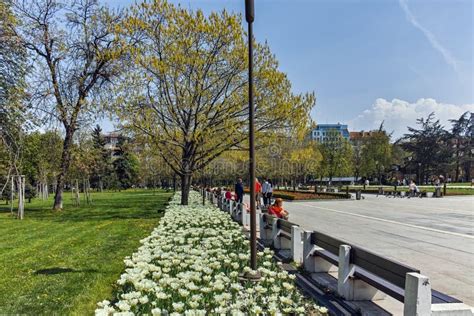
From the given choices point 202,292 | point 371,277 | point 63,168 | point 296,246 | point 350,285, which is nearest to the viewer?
point 371,277

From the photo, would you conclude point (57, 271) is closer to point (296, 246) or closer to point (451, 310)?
point (296, 246)

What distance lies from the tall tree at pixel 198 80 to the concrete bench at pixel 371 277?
11.9 meters

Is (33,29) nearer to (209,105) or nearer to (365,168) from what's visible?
(209,105)

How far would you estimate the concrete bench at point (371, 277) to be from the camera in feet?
12.1

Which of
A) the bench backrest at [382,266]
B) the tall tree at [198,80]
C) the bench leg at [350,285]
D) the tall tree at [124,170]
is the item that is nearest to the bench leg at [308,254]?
the bench leg at [350,285]

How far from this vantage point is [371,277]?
485 centimetres

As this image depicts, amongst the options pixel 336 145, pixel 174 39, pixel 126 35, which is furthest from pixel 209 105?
pixel 336 145

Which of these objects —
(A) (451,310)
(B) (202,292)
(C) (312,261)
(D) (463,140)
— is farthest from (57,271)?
(D) (463,140)

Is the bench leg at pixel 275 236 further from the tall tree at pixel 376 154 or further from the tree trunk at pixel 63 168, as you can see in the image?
the tall tree at pixel 376 154

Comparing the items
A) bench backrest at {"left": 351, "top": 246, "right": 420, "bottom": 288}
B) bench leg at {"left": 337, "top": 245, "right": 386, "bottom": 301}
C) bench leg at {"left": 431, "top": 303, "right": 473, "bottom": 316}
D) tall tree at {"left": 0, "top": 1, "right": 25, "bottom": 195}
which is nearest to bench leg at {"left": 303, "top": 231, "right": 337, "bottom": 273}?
bench leg at {"left": 337, "top": 245, "right": 386, "bottom": 301}

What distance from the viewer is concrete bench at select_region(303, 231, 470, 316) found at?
12.1 ft

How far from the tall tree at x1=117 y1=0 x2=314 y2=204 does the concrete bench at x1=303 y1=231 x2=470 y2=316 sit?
1194 centimetres

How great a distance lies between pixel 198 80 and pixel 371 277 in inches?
592

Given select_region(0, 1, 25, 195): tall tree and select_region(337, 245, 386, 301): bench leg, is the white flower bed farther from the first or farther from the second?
select_region(0, 1, 25, 195): tall tree
